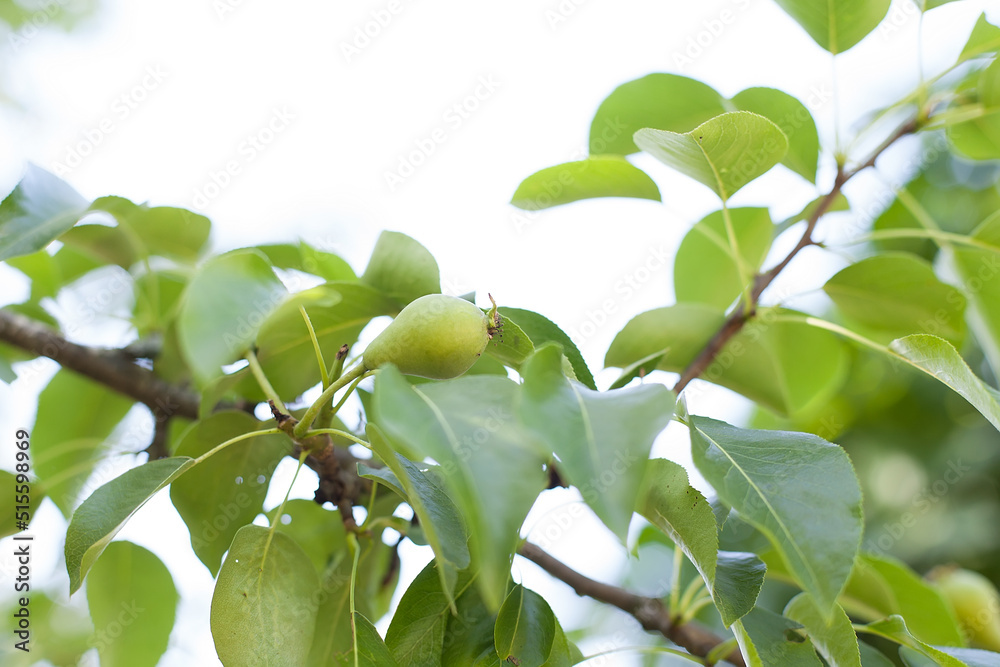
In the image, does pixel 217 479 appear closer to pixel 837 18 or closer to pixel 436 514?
pixel 436 514

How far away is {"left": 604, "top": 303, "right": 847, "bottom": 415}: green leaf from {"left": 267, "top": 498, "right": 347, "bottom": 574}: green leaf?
0.31m

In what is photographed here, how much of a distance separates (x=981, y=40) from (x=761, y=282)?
34cm

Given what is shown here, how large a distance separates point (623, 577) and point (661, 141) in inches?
37.2

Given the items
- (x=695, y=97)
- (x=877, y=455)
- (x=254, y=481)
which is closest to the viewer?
(x=254, y=481)

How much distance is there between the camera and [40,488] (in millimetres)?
656

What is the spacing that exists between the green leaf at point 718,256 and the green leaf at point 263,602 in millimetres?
560

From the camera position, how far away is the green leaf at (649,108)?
0.70 m

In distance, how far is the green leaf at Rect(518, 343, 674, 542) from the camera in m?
0.28

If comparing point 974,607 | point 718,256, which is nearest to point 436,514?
point 718,256

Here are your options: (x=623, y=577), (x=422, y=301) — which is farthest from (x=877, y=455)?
(x=422, y=301)

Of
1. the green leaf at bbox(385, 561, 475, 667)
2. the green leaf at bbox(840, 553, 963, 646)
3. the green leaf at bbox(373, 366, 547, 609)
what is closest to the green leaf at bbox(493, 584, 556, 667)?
the green leaf at bbox(385, 561, 475, 667)

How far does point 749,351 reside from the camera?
719mm

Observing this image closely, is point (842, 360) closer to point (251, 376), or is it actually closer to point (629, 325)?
point (629, 325)

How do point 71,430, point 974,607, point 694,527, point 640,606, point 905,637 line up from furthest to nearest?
point 974,607
point 71,430
point 640,606
point 905,637
point 694,527
